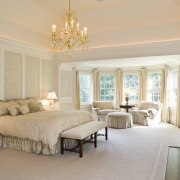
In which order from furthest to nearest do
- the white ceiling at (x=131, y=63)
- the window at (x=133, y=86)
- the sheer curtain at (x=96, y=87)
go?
the sheer curtain at (x=96, y=87)
the window at (x=133, y=86)
the white ceiling at (x=131, y=63)

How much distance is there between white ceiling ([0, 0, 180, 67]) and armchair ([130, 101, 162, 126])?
9.32ft

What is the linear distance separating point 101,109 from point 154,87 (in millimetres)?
2539

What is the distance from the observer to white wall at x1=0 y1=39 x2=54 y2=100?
5.23m

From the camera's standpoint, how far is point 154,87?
27.5ft

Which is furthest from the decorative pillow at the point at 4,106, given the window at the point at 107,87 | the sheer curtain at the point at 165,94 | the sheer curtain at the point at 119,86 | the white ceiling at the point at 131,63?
the sheer curtain at the point at 165,94

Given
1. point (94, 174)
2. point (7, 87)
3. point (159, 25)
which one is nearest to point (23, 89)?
point (7, 87)

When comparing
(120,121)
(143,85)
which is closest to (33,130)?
(120,121)

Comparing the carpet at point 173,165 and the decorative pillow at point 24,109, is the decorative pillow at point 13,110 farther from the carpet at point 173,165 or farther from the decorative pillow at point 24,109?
the carpet at point 173,165

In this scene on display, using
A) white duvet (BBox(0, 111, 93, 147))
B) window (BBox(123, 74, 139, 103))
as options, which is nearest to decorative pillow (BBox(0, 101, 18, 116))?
white duvet (BBox(0, 111, 93, 147))

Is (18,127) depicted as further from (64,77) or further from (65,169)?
(64,77)

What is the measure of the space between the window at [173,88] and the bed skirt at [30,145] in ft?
15.9

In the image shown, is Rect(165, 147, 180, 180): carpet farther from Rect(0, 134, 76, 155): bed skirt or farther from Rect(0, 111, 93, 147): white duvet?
Rect(0, 134, 76, 155): bed skirt

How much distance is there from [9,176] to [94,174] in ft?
4.50

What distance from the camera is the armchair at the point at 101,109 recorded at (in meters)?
7.75
